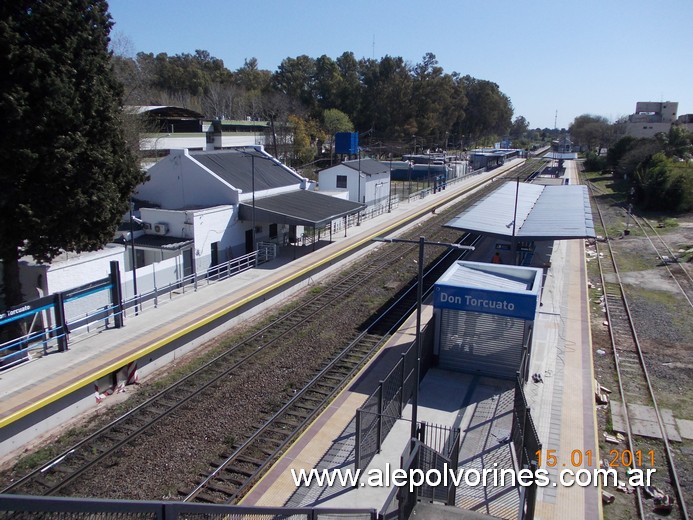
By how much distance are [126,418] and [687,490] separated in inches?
501

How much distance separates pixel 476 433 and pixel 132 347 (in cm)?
1003

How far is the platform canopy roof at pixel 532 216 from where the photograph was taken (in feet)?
82.3

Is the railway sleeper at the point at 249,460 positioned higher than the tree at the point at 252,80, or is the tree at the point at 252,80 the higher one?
the tree at the point at 252,80

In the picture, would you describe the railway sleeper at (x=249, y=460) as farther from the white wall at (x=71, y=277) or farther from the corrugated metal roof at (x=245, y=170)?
the corrugated metal roof at (x=245, y=170)

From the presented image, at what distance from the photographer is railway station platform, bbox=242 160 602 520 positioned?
10312 millimetres

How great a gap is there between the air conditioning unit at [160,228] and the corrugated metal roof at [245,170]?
4864 mm

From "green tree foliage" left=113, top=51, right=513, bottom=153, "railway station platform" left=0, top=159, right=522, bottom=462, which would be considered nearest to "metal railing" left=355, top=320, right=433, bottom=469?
"railway station platform" left=0, top=159, right=522, bottom=462

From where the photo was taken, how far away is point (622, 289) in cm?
2659

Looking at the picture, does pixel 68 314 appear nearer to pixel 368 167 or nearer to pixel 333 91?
pixel 368 167

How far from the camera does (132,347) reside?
52.6 feet

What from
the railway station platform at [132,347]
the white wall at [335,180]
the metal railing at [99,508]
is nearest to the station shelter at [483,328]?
the railway station platform at [132,347]

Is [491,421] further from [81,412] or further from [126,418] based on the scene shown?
[81,412]

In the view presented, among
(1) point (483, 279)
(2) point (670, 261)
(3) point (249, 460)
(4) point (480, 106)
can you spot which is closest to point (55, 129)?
(3) point (249, 460)

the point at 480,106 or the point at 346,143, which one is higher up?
the point at 480,106
